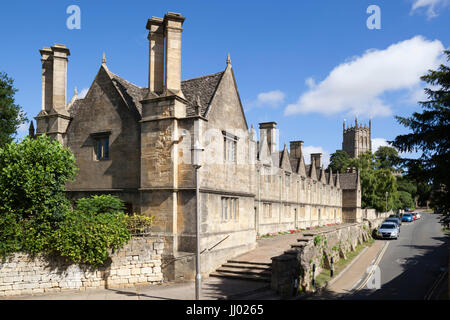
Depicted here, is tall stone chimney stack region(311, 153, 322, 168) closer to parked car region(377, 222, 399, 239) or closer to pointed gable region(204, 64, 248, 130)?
parked car region(377, 222, 399, 239)

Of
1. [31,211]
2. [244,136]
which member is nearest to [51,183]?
[31,211]

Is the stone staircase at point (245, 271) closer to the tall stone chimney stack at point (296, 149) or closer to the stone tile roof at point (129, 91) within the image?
the stone tile roof at point (129, 91)

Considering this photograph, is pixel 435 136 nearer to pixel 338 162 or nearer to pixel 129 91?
pixel 129 91

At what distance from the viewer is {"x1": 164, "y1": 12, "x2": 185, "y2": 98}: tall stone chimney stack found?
1650 cm

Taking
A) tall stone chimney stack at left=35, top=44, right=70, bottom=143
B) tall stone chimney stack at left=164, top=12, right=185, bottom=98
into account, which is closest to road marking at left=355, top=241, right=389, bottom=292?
tall stone chimney stack at left=164, top=12, right=185, bottom=98

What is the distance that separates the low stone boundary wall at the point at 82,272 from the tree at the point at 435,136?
11326 millimetres

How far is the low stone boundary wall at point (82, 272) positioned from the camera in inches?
539

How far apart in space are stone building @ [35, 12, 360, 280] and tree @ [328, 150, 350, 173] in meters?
83.8

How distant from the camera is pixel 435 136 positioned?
12102 mm

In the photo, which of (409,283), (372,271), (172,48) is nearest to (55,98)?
(172,48)

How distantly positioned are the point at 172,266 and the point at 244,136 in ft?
29.3

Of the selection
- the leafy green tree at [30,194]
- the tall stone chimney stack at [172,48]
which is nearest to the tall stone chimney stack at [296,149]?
the tall stone chimney stack at [172,48]

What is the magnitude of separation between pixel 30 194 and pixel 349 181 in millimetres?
64158
